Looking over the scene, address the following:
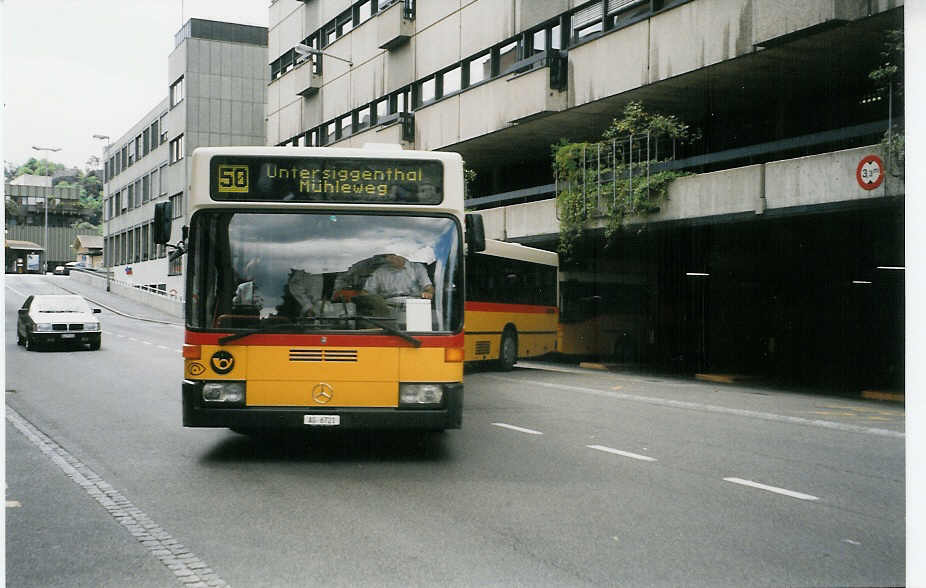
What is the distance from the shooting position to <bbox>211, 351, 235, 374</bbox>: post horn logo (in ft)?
26.2

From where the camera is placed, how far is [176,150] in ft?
103

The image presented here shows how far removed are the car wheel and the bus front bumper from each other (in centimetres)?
1273

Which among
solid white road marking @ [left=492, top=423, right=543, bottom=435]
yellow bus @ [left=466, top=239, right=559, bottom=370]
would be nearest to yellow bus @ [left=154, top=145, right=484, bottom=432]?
solid white road marking @ [left=492, top=423, right=543, bottom=435]

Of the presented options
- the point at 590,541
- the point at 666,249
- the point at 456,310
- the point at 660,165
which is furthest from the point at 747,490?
the point at 666,249

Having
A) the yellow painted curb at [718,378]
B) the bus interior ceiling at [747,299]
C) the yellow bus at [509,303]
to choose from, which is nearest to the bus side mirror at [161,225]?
the yellow bus at [509,303]

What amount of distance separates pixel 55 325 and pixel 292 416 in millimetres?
18092

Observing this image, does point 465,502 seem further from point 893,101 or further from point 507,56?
point 507,56

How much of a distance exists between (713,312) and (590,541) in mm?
25898

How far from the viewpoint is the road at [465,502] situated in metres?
5.10

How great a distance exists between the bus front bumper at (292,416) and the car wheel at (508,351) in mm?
12729

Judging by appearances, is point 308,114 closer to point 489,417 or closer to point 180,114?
point 180,114

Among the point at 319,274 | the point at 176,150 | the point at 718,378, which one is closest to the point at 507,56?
the point at 718,378

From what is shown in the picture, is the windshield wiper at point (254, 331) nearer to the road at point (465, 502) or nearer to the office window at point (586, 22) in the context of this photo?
the road at point (465, 502)

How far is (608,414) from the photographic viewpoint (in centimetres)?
1296
